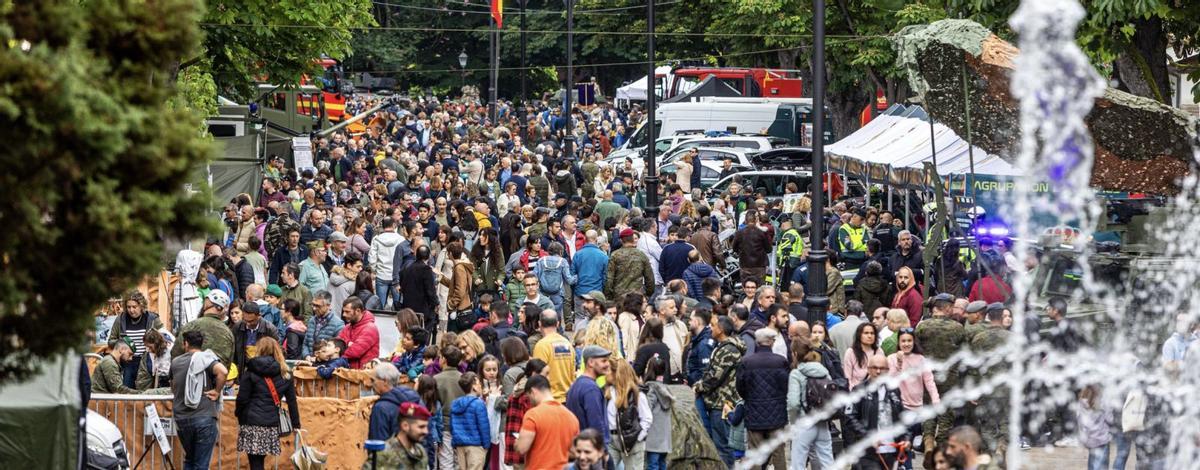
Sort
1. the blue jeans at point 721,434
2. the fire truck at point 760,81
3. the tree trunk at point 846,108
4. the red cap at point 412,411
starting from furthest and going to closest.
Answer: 1. the fire truck at point 760,81
2. the tree trunk at point 846,108
3. the blue jeans at point 721,434
4. the red cap at point 412,411

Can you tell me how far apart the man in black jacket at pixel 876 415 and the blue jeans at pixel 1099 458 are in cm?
144

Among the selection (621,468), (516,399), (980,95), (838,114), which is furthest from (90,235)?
(838,114)

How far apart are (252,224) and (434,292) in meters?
4.01

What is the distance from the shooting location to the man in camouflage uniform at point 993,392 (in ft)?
42.9

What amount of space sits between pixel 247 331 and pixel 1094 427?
6.86 meters

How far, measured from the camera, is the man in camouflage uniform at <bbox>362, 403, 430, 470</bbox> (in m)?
10.5

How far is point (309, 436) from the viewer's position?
13.3m

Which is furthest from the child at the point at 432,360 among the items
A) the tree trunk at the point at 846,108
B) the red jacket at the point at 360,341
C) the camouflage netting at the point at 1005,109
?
the tree trunk at the point at 846,108

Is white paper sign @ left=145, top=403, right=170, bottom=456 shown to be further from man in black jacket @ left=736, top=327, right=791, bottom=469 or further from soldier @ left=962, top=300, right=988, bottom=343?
soldier @ left=962, top=300, right=988, bottom=343

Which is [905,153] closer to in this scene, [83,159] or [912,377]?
[912,377]

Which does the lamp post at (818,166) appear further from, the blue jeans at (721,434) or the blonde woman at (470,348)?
the blonde woman at (470,348)

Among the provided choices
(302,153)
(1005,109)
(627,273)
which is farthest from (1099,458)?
(302,153)

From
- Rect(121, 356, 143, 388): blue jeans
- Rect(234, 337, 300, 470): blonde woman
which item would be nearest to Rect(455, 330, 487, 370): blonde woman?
Rect(234, 337, 300, 470): blonde woman

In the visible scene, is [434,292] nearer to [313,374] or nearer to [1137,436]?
[313,374]
